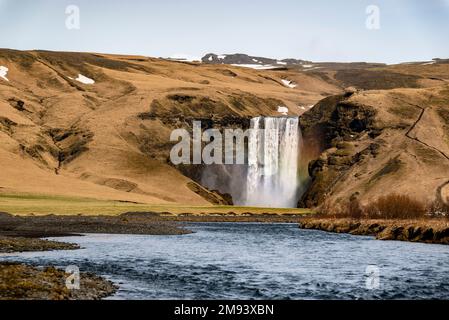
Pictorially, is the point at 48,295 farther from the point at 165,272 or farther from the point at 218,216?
the point at 218,216

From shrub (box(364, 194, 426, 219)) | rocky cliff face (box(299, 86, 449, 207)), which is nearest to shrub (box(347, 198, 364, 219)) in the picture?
shrub (box(364, 194, 426, 219))

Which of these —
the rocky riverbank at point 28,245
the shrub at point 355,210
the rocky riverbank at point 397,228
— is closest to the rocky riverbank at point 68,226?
→ the rocky riverbank at point 28,245

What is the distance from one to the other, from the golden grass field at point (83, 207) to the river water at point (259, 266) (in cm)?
4309

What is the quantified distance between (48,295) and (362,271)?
85.4 feet

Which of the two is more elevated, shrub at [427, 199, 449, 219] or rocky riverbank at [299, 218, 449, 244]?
shrub at [427, 199, 449, 219]

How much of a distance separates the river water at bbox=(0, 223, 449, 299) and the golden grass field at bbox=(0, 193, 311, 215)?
141ft

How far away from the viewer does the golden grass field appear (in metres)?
130

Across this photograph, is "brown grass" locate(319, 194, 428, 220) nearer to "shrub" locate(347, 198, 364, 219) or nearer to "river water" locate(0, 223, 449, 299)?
"shrub" locate(347, 198, 364, 219)

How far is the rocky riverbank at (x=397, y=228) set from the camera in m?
84.5

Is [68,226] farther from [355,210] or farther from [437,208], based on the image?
[437,208]

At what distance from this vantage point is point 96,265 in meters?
57.5

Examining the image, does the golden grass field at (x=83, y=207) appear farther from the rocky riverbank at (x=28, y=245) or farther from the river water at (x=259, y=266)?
the rocky riverbank at (x=28, y=245)
